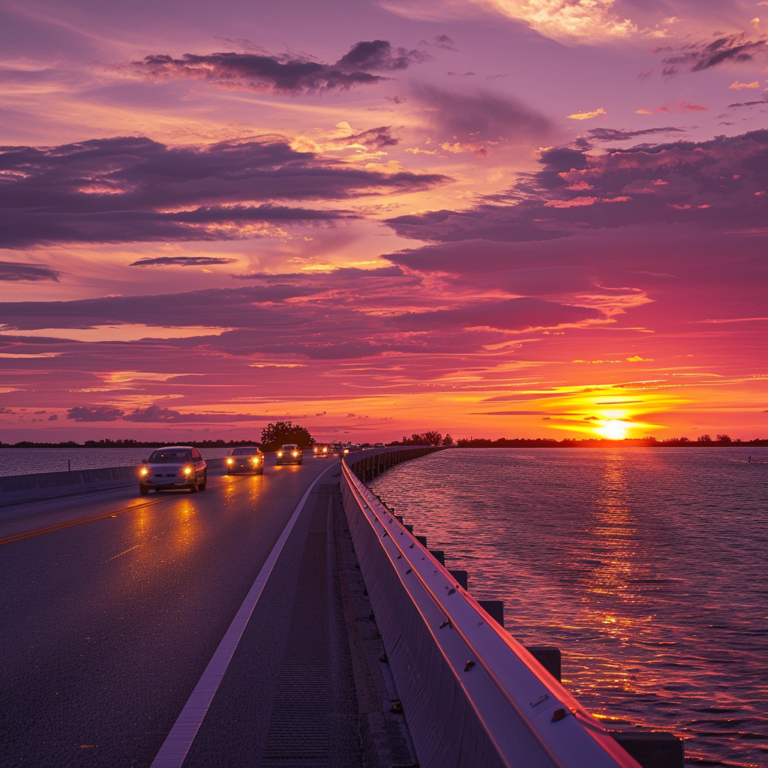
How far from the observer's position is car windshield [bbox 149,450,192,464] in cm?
3316

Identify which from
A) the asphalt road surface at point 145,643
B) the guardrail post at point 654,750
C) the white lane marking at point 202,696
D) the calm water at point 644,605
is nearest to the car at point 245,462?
the calm water at point 644,605

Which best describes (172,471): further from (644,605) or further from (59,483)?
(644,605)

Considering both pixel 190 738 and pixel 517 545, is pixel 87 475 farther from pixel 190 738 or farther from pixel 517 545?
pixel 190 738

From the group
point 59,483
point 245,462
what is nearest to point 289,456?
point 245,462

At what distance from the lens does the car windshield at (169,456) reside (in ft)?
109

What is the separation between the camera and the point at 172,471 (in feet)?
106

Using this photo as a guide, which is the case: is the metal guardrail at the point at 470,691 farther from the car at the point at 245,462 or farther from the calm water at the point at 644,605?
the car at the point at 245,462

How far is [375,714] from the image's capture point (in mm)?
5914

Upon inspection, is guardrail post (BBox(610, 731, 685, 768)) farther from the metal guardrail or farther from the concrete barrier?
the concrete barrier

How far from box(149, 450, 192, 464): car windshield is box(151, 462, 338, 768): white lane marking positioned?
22.8m

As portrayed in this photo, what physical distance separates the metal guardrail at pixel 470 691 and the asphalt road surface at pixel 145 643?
624mm

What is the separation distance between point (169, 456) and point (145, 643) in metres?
26.2

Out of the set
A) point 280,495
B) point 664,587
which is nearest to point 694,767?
point 664,587

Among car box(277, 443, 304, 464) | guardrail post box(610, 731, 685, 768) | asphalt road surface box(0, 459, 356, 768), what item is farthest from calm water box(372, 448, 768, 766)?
car box(277, 443, 304, 464)
